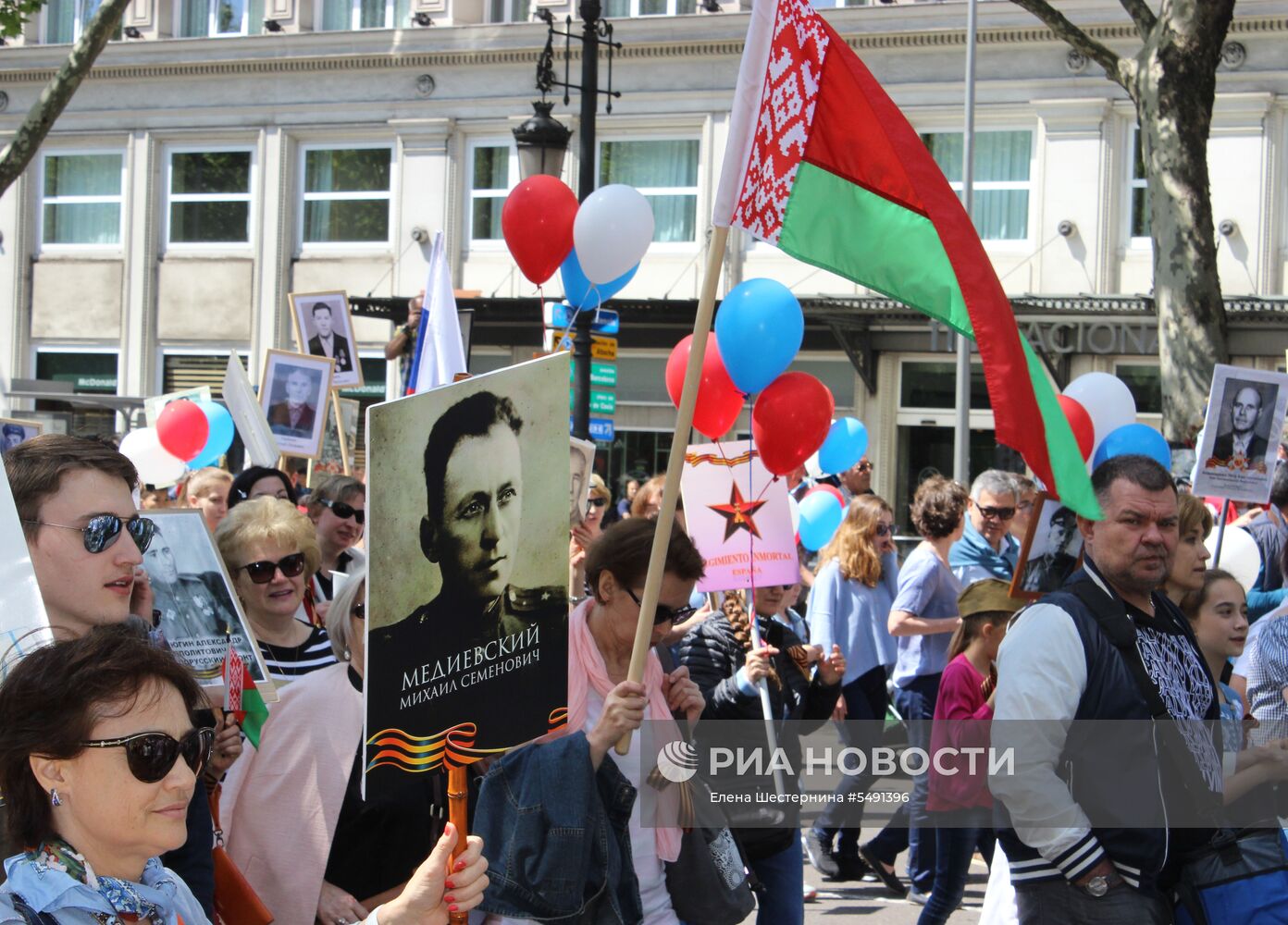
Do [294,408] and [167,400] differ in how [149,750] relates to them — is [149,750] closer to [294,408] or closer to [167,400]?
[294,408]

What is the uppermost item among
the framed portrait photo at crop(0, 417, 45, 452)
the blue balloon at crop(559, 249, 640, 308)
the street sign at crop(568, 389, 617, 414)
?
the blue balloon at crop(559, 249, 640, 308)

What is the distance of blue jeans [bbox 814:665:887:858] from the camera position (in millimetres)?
8148

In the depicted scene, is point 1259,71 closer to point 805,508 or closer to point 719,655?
point 805,508

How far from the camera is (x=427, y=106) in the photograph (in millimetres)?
24844

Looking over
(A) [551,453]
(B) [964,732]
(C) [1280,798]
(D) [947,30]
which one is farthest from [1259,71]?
(A) [551,453]

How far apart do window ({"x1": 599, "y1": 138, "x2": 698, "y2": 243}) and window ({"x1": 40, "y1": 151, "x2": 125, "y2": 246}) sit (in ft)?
30.7

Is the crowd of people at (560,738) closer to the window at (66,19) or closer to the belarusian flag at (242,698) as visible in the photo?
the belarusian flag at (242,698)

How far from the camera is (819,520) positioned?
9961 mm

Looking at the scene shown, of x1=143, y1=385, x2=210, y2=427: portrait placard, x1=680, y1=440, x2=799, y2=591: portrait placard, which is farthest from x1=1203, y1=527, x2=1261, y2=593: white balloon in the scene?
x1=143, y1=385, x2=210, y2=427: portrait placard

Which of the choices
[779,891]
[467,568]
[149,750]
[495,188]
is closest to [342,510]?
[779,891]

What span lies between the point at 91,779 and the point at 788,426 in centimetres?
520

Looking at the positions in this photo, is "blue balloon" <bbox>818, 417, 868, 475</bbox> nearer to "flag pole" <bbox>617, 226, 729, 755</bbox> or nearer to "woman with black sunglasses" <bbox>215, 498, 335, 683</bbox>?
"woman with black sunglasses" <bbox>215, 498, 335, 683</bbox>

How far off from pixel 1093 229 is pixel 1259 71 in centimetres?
296

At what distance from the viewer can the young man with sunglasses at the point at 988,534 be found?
8062 mm
